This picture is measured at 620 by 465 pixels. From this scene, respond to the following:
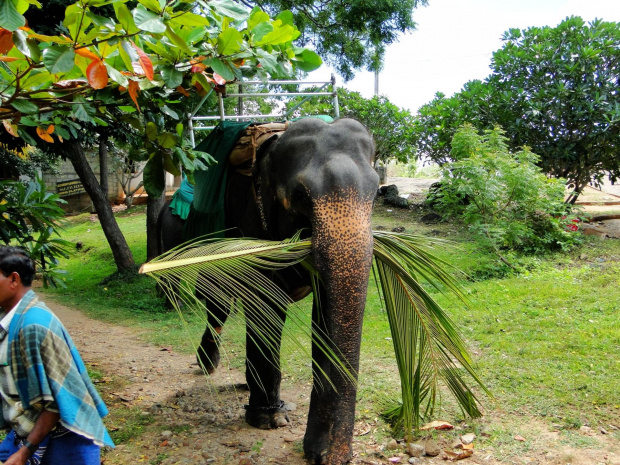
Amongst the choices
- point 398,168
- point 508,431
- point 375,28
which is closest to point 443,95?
point 375,28

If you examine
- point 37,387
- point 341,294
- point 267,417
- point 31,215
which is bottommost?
point 267,417

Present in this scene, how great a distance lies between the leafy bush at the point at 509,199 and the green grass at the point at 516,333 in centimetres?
34

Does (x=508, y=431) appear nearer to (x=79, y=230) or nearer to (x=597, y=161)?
(x=597, y=161)

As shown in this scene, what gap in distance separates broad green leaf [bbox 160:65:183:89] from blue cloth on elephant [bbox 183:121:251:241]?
139cm

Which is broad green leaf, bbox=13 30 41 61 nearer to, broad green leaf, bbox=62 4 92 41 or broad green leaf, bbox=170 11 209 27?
broad green leaf, bbox=62 4 92 41

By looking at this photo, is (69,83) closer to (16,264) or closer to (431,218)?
(16,264)

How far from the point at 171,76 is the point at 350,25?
8321 millimetres

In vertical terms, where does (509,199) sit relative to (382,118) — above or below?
below

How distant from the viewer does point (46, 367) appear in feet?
8.27

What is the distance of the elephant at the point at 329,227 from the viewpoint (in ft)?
10.2

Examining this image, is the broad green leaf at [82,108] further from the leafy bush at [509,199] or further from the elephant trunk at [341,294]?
the leafy bush at [509,199]

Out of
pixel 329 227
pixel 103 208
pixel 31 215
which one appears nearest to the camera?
pixel 329 227

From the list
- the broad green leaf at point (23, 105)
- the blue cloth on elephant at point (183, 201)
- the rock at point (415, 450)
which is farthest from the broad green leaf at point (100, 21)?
the blue cloth on elephant at point (183, 201)

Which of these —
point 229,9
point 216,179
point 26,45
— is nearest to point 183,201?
point 216,179
